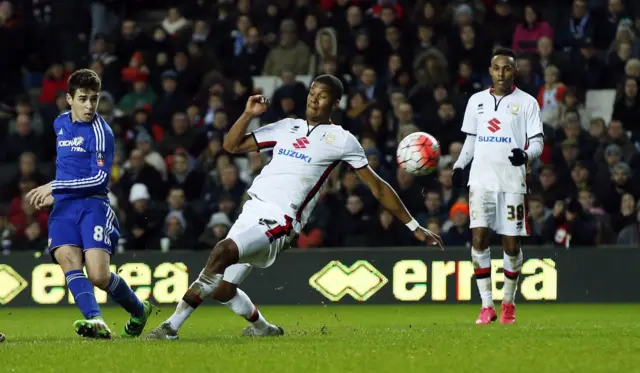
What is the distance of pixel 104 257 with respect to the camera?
9.99 meters

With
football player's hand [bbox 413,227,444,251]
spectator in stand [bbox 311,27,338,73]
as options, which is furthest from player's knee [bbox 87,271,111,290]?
spectator in stand [bbox 311,27,338,73]

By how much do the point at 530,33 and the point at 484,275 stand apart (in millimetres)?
8867

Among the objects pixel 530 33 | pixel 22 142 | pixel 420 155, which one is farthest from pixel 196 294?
pixel 530 33

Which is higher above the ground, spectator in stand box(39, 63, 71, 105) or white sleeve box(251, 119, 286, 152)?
spectator in stand box(39, 63, 71, 105)

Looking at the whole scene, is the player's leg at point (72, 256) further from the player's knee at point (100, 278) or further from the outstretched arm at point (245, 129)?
the outstretched arm at point (245, 129)

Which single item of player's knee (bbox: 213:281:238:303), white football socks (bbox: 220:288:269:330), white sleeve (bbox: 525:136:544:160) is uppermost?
white sleeve (bbox: 525:136:544:160)

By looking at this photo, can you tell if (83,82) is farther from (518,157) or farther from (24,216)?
(24,216)

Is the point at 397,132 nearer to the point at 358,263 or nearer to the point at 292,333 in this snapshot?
the point at 358,263

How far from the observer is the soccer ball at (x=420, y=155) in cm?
1202

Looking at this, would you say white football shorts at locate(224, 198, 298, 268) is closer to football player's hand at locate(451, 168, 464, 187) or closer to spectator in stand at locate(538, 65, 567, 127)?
football player's hand at locate(451, 168, 464, 187)

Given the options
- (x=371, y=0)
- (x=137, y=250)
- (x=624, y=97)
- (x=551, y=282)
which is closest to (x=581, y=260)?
(x=551, y=282)

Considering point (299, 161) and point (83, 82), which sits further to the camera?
point (83, 82)

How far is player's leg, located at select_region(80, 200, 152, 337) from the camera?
994 cm

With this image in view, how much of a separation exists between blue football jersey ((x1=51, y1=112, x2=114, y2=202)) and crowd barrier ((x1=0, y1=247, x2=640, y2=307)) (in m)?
6.19
